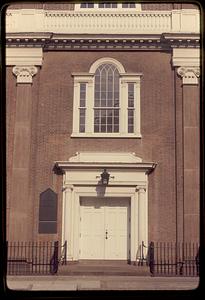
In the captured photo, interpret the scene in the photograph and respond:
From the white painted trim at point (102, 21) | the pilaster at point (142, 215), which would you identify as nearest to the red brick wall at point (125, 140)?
the pilaster at point (142, 215)

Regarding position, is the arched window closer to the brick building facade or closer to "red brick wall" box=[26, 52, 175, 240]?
the brick building facade

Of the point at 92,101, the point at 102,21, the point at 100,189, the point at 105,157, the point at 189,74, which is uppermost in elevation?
the point at 102,21

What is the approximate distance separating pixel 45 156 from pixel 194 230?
5531 millimetres

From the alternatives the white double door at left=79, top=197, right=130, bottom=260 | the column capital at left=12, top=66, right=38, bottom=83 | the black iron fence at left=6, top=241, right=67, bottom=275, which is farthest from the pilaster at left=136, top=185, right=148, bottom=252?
the column capital at left=12, top=66, right=38, bottom=83

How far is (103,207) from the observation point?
1614 cm

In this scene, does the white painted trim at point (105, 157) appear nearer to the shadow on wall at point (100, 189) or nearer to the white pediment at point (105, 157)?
the white pediment at point (105, 157)

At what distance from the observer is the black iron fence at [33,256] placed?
14906 mm

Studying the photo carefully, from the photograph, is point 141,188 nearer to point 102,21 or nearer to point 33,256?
point 33,256

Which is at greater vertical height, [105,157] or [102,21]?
[102,21]

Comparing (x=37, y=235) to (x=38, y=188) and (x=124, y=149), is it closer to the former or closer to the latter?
(x=38, y=188)

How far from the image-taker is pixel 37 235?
50.9ft

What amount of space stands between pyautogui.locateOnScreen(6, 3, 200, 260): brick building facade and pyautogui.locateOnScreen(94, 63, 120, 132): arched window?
0.41 ft

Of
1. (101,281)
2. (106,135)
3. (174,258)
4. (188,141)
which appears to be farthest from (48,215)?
(188,141)

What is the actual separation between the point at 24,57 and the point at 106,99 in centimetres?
327
